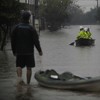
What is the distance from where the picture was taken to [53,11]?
9569 cm

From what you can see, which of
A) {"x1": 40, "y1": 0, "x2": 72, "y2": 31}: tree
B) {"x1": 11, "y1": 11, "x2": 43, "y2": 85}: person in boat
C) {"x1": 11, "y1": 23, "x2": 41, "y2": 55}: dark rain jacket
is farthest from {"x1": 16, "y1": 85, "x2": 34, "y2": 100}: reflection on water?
{"x1": 40, "y1": 0, "x2": 72, "y2": 31}: tree

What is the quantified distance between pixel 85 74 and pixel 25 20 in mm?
4707

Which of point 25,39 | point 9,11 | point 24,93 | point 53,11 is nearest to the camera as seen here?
point 24,93

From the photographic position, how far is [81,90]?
1251 cm

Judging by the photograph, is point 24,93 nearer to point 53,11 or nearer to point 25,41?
point 25,41

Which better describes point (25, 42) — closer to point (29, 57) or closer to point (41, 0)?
point (29, 57)

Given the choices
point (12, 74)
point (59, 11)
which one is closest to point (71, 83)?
point (12, 74)

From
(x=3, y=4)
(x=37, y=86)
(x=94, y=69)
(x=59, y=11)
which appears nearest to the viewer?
(x=37, y=86)

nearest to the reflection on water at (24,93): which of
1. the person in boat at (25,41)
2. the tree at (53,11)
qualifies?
the person in boat at (25,41)

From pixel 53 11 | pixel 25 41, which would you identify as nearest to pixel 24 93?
pixel 25 41

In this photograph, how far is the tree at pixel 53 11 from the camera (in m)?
95.7

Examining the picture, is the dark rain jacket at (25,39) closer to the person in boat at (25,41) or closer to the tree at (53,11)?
the person in boat at (25,41)

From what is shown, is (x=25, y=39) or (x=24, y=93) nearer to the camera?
(x=24, y=93)

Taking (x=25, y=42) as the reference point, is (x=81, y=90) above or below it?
below
